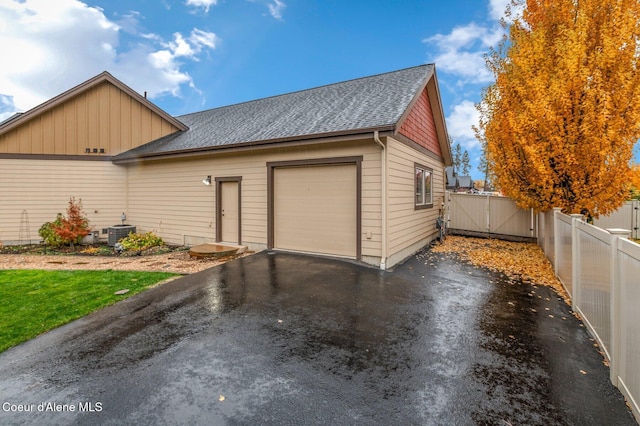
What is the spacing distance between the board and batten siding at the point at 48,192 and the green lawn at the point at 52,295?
4.77 meters

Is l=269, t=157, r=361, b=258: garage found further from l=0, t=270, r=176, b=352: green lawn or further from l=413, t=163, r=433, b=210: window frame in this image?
l=0, t=270, r=176, b=352: green lawn

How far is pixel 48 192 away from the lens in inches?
432

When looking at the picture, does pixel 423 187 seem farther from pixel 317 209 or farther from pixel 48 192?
pixel 48 192

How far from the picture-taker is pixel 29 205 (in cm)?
1083

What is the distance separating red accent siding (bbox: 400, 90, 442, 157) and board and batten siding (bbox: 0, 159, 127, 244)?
11.2m

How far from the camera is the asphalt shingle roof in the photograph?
24.3 ft

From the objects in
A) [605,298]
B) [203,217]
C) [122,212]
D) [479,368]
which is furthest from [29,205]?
[605,298]

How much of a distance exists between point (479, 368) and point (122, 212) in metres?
13.2

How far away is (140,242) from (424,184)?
10.1 metres

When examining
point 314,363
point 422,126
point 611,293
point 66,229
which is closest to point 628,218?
point 422,126

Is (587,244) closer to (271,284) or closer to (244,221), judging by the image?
(271,284)

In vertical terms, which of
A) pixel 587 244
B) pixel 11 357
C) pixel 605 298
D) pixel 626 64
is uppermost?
pixel 626 64

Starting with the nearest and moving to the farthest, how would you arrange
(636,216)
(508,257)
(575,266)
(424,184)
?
(575,266) → (508,257) → (424,184) → (636,216)

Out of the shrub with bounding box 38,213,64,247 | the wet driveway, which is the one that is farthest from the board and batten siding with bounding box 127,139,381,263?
the wet driveway
